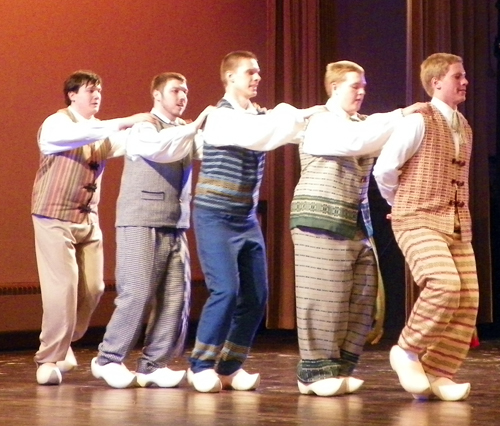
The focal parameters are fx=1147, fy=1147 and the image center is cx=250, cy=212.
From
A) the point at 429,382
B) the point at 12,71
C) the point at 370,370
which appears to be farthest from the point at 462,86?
the point at 12,71

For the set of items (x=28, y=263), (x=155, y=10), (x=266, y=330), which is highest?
(x=155, y=10)

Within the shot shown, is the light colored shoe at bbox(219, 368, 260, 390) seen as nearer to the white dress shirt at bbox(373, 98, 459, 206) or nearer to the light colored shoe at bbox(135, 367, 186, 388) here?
the light colored shoe at bbox(135, 367, 186, 388)

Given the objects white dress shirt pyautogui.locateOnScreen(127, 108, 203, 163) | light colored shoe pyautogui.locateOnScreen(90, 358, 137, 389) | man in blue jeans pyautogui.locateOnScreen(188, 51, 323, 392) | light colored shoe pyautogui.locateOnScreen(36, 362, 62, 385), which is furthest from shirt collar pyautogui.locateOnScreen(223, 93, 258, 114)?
light colored shoe pyautogui.locateOnScreen(36, 362, 62, 385)

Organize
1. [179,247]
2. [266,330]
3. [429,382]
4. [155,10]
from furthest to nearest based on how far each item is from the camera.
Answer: [266,330], [155,10], [179,247], [429,382]

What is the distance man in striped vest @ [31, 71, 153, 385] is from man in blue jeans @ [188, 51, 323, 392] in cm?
56

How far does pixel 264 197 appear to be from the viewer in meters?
7.19

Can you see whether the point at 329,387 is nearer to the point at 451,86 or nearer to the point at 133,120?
the point at 451,86

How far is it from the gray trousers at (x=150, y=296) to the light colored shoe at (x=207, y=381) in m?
0.26

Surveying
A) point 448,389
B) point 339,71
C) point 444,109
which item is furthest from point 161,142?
point 448,389

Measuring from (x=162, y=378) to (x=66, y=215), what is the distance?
799 millimetres

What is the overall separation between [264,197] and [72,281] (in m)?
2.70

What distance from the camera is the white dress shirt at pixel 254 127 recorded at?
4.02 metres

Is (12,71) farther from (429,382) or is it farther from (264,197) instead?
(429,382)

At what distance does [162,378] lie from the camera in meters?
4.38
